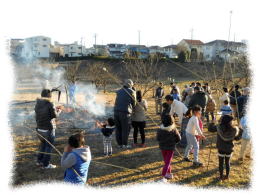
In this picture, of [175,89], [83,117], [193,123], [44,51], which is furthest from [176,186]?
[44,51]

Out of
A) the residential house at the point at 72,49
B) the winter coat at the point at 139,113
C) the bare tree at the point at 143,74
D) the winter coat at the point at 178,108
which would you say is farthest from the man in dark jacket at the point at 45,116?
the residential house at the point at 72,49

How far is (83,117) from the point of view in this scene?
10.2 meters

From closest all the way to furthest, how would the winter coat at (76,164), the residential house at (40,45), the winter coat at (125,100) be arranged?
the winter coat at (76,164) < the winter coat at (125,100) < the residential house at (40,45)

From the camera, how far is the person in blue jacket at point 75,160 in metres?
3.37

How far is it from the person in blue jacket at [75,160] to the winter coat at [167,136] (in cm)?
159

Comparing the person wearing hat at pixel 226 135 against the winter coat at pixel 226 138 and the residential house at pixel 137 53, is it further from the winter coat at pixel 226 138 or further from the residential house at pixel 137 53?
the residential house at pixel 137 53

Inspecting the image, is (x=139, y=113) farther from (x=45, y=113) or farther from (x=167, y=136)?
(x=45, y=113)

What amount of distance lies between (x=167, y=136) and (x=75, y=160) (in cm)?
187

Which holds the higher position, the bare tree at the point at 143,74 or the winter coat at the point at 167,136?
the bare tree at the point at 143,74

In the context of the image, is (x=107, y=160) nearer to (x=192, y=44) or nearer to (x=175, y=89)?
(x=175, y=89)

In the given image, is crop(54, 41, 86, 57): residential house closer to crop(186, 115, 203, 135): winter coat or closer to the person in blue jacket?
crop(186, 115, 203, 135): winter coat

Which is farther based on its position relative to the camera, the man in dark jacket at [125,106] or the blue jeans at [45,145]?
the man in dark jacket at [125,106]

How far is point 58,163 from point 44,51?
5300cm

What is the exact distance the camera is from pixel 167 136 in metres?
4.48
